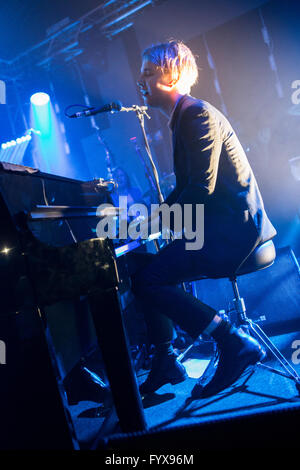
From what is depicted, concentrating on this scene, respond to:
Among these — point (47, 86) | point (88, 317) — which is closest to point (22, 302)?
point (88, 317)

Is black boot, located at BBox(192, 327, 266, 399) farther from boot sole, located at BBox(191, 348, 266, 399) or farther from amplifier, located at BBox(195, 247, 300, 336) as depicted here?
amplifier, located at BBox(195, 247, 300, 336)

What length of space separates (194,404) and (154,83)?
7.21 ft

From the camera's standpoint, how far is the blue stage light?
977 cm

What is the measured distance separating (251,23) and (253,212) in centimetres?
694

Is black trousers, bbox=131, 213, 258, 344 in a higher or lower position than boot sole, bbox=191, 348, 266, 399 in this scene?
higher

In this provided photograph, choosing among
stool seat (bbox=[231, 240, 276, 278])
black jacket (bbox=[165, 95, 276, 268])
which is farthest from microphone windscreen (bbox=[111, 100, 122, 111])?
stool seat (bbox=[231, 240, 276, 278])

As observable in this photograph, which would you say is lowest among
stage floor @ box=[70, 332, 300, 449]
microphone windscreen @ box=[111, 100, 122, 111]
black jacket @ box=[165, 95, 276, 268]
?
stage floor @ box=[70, 332, 300, 449]

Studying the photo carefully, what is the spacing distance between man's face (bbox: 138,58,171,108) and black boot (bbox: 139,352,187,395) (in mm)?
1823

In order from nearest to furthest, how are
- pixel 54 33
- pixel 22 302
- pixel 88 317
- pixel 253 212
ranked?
pixel 22 302 < pixel 253 212 < pixel 88 317 < pixel 54 33

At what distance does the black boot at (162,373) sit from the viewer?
2.02m

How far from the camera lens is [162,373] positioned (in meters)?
2.07

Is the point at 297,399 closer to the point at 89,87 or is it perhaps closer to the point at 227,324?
the point at 227,324

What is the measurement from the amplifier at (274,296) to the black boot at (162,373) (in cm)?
121
